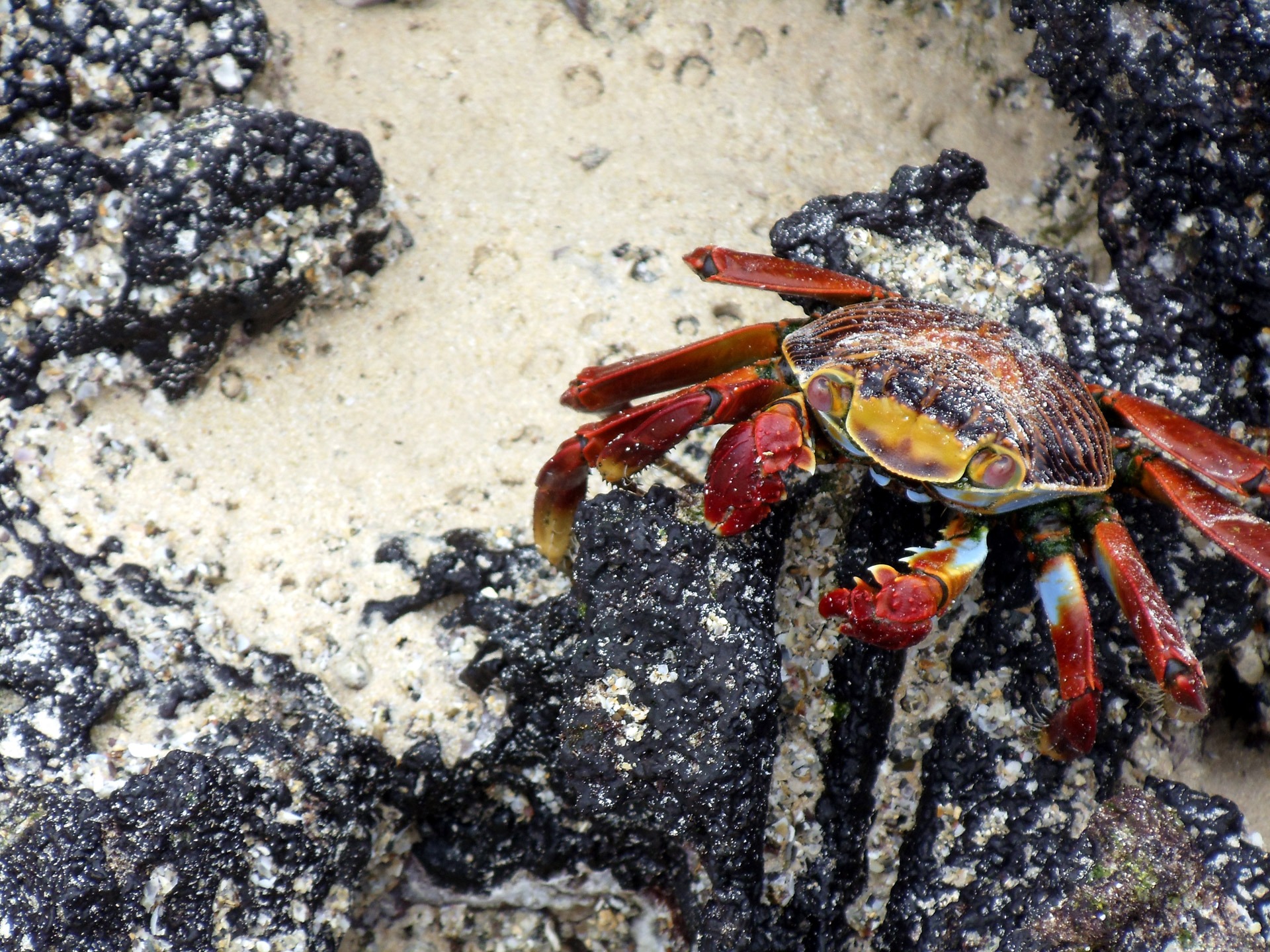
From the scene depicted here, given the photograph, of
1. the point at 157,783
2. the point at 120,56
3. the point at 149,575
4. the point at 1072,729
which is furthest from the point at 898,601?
the point at 120,56

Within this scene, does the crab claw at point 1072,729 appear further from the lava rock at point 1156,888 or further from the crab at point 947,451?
the lava rock at point 1156,888

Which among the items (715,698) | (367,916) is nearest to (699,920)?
(715,698)

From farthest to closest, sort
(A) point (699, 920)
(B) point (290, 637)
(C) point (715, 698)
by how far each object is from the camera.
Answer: (B) point (290, 637)
(A) point (699, 920)
(C) point (715, 698)

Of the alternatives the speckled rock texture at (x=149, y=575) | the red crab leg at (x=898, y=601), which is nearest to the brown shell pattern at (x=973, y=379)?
the red crab leg at (x=898, y=601)

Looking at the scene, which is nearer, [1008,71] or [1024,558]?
[1024,558]

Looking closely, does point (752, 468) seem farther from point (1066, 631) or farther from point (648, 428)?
point (1066, 631)

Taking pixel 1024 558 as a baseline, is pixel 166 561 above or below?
below

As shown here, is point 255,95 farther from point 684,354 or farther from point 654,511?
point 654,511
